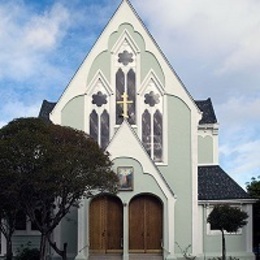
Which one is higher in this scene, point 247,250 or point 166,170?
point 166,170

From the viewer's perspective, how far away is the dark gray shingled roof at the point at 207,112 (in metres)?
39.8

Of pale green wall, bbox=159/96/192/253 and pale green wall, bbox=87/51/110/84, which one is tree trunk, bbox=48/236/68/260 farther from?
pale green wall, bbox=87/51/110/84

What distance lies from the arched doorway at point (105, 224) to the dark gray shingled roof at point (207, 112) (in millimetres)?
8889

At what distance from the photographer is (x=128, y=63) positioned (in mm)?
37000

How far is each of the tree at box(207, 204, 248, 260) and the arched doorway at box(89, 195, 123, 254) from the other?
17.9 ft

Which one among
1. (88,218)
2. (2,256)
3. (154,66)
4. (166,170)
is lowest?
(2,256)

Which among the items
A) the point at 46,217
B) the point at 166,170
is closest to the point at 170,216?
the point at 166,170

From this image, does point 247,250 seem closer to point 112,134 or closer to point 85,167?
point 112,134

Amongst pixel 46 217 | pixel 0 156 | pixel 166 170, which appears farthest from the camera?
pixel 166 170

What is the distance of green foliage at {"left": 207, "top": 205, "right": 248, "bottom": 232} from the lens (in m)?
31.9

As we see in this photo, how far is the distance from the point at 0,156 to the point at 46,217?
4.49 m

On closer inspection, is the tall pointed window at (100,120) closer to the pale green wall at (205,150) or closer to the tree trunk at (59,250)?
the pale green wall at (205,150)

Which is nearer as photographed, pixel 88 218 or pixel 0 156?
pixel 0 156

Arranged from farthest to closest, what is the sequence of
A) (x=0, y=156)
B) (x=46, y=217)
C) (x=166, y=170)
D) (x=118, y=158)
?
(x=166, y=170)
(x=118, y=158)
(x=46, y=217)
(x=0, y=156)
